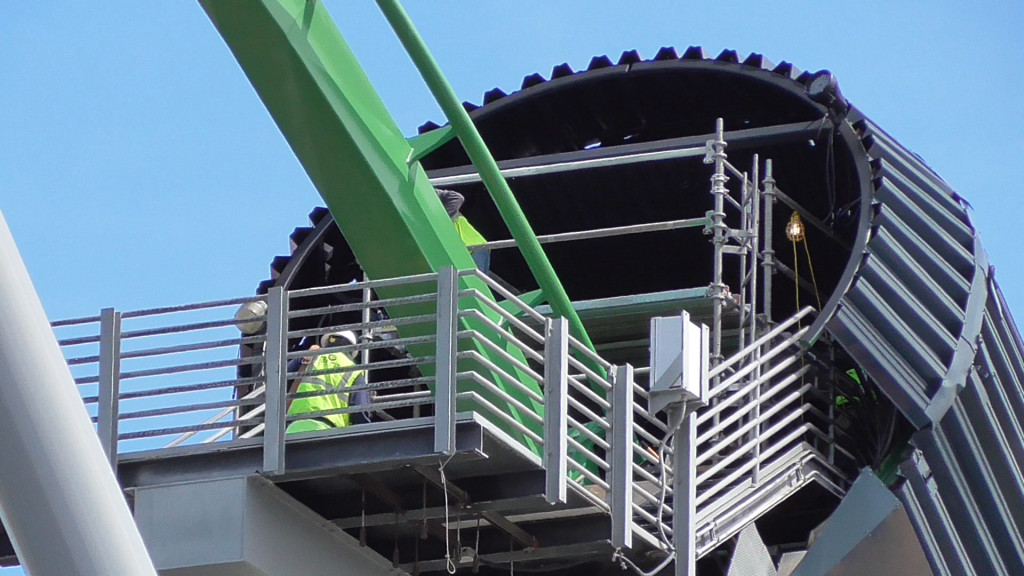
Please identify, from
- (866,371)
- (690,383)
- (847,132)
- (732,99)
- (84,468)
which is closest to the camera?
(84,468)

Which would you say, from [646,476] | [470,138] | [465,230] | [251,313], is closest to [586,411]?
[646,476]

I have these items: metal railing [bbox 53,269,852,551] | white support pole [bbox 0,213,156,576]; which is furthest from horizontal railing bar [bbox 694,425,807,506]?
white support pole [bbox 0,213,156,576]

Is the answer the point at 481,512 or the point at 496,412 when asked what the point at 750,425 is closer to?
the point at 481,512

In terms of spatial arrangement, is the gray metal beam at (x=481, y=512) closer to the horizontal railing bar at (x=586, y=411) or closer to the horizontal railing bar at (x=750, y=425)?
the horizontal railing bar at (x=586, y=411)

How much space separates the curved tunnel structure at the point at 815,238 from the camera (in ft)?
49.4

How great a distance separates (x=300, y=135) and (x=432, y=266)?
1.31 m

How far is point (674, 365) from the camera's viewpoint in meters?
12.8

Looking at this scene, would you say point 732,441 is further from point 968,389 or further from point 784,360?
point 968,389

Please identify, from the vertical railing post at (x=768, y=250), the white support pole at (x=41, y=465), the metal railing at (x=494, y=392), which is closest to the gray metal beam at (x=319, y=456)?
the metal railing at (x=494, y=392)

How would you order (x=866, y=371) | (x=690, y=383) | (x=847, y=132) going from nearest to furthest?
(x=690, y=383) < (x=866, y=371) < (x=847, y=132)

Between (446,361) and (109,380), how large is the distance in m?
2.41

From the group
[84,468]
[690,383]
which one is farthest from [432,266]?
[84,468]

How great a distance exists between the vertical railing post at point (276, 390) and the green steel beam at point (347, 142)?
140cm

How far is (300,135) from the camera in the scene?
12750 millimetres
